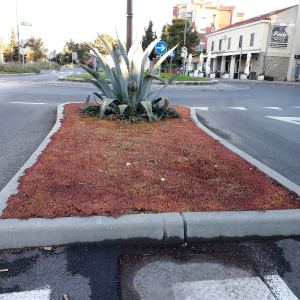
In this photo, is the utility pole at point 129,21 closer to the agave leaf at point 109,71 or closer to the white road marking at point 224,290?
the agave leaf at point 109,71

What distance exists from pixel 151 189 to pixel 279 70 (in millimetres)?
42248


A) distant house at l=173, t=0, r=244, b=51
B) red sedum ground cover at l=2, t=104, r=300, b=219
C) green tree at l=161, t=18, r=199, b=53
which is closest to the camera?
red sedum ground cover at l=2, t=104, r=300, b=219

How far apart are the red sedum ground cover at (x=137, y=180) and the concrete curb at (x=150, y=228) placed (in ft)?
0.34

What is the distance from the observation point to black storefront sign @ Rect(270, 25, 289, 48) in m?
38.5

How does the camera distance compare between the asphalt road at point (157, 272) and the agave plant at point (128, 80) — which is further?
the agave plant at point (128, 80)

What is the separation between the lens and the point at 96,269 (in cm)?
216

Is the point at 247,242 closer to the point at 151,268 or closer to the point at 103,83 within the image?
the point at 151,268

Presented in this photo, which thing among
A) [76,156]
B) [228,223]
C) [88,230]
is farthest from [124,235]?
[76,156]

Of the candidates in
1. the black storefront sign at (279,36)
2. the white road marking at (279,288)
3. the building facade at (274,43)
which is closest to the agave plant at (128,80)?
the white road marking at (279,288)

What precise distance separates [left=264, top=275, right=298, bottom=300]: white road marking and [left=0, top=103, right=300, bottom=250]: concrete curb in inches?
21.3

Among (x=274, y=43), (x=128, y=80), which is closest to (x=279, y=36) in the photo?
(x=274, y=43)

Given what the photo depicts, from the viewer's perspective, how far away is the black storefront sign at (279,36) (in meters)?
38.5

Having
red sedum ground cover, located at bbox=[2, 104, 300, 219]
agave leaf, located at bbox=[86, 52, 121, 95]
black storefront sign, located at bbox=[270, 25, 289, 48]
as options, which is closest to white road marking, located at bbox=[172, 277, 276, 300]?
red sedum ground cover, located at bbox=[2, 104, 300, 219]

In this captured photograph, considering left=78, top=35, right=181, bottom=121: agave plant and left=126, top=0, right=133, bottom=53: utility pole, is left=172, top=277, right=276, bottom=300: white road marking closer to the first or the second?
left=78, top=35, right=181, bottom=121: agave plant
